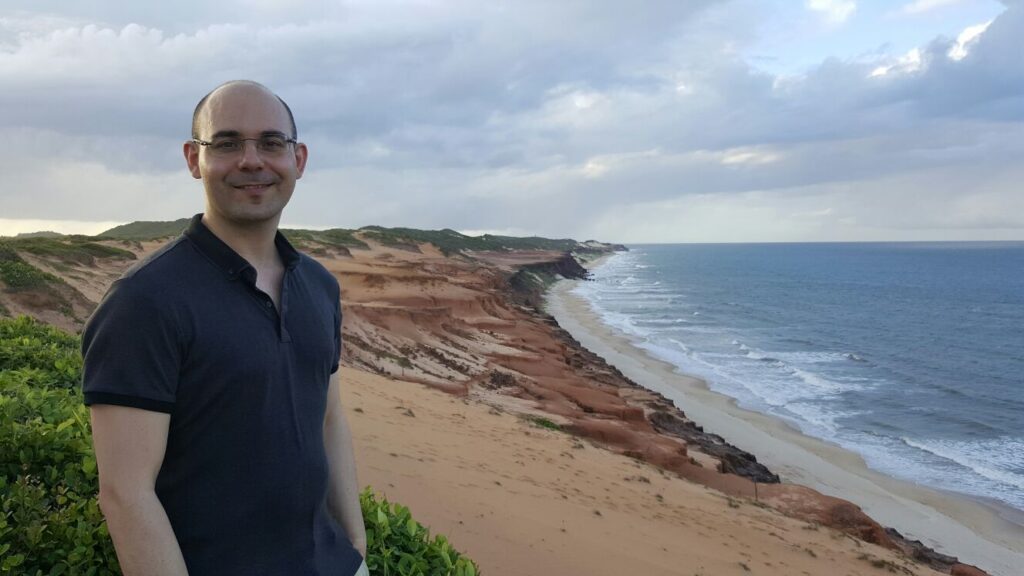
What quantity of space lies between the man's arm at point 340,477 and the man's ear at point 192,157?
877 millimetres

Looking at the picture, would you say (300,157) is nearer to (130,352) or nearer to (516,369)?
(130,352)

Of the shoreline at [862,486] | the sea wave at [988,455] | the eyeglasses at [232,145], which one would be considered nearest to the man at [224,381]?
the eyeglasses at [232,145]

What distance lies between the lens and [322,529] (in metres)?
2.31

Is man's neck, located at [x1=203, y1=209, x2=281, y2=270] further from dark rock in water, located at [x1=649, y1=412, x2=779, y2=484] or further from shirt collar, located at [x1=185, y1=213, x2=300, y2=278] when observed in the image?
dark rock in water, located at [x1=649, y1=412, x2=779, y2=484]

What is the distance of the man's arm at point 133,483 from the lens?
1.77 metres

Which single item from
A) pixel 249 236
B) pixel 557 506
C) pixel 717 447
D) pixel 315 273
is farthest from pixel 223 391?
pixel 717 447

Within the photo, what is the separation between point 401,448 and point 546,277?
71381 mm

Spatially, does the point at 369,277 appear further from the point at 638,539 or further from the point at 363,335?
the point at 638,539

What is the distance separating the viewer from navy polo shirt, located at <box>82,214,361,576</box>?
178cm

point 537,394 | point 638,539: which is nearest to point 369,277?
point 537,394

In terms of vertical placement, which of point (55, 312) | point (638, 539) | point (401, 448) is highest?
point (55, 312)

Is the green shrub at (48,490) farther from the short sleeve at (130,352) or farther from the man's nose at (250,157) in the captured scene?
the man's nose at (250,157)

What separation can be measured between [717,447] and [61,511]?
16.5m

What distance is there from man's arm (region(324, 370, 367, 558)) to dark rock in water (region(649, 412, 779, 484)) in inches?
545
